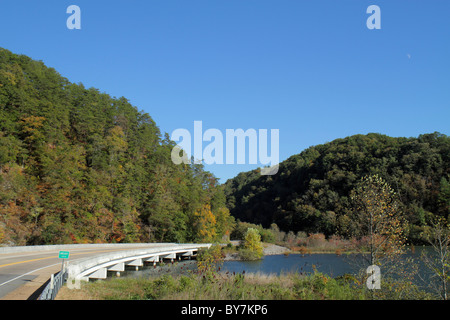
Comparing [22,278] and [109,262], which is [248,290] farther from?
[109,262]

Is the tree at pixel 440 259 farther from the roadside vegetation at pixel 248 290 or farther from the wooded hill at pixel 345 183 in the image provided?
the wooded hill at pixel 345 183

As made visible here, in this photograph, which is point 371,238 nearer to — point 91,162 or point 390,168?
point 91,162

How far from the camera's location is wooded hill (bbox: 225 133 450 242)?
254 feet

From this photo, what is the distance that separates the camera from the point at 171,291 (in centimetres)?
1181

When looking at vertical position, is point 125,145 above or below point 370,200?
above

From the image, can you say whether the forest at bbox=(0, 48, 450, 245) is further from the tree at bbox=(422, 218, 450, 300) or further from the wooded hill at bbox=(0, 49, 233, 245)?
the tree at bbox=(422, 218, 450, 300)

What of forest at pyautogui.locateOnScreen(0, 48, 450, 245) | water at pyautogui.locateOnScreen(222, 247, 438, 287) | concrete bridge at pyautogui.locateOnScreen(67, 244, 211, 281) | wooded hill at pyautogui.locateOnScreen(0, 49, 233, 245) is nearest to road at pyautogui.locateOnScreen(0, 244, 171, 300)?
concrete bridge at pyautogui.locateOnScreen(67, 244, 211, 281)

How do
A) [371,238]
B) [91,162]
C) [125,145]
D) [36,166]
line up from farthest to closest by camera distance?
[125,145]
[91,162]
[36,166]
[371,238]

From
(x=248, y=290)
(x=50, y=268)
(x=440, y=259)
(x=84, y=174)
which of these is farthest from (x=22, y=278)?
(x=84, y=174)

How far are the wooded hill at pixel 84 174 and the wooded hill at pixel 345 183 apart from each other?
3246 centimetres

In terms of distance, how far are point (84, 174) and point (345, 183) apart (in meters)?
74.3

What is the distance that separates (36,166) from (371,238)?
41107mm
